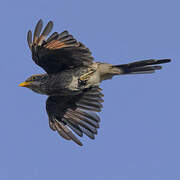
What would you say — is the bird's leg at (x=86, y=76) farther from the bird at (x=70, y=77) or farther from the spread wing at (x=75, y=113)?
the spread wing at (x=75, y=113)

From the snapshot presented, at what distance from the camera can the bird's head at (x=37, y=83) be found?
1119 cm

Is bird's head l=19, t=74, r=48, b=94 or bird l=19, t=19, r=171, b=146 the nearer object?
bird l=19, t=19, r=171, b=146

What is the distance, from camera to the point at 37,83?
11.2 meters

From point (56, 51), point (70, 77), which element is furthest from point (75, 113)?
point (56, 51)

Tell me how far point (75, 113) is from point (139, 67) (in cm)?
206

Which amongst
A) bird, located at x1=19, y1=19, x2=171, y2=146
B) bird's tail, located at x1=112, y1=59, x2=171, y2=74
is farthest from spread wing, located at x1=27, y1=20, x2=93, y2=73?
bird's tail, located at x1=112, y1=59, x2=171, y2=74

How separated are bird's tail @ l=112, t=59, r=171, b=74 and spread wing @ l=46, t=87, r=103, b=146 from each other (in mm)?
756

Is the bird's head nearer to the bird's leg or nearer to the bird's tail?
the bird's leg

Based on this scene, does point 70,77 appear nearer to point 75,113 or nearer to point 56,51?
point 56,51

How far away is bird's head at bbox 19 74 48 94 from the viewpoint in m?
11.2

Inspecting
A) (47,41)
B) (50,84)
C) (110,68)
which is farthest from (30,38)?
(110,68)

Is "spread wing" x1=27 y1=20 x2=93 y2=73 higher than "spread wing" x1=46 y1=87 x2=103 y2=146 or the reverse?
higher

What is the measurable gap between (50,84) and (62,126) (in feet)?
3.95

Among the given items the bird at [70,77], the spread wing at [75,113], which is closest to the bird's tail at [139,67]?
the bird at [70,77]
